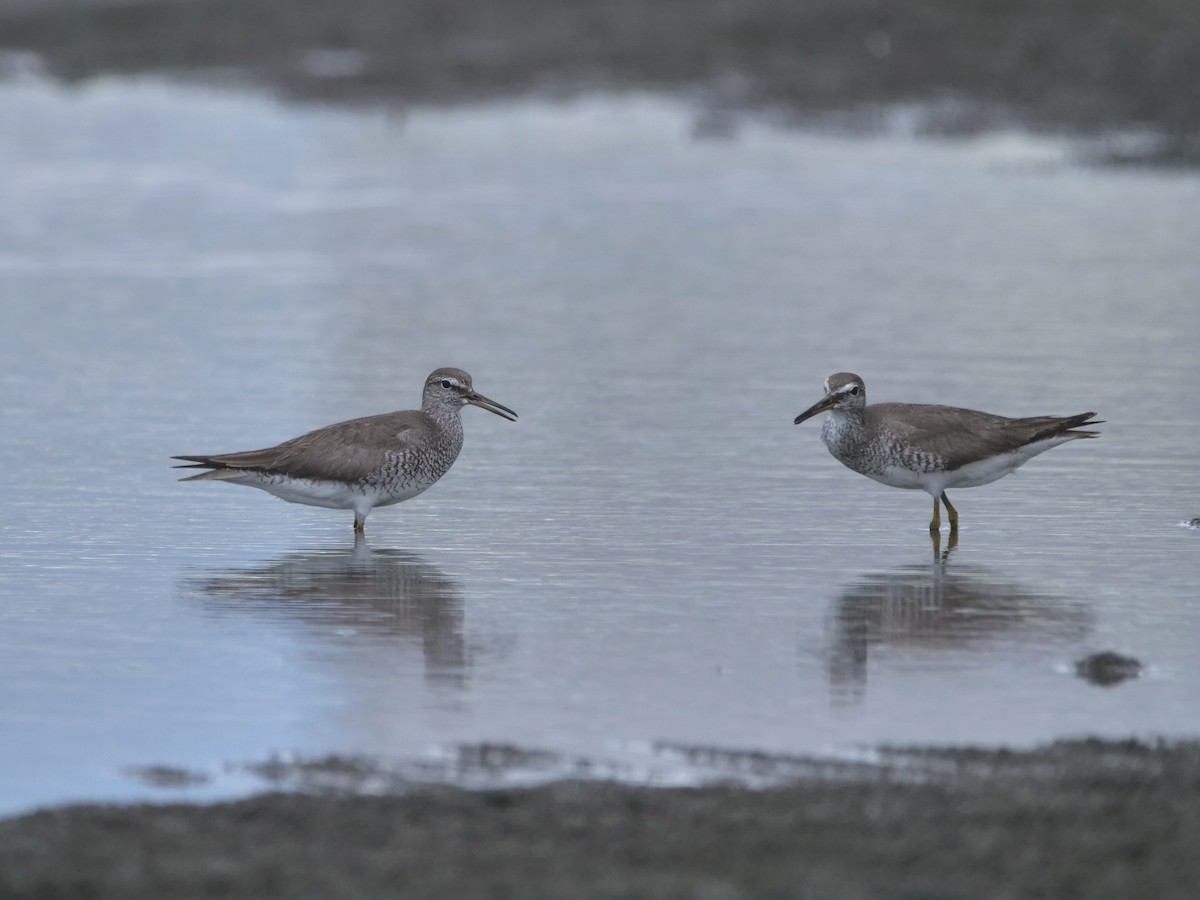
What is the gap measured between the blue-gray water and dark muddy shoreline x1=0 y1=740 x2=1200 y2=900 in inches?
22.8

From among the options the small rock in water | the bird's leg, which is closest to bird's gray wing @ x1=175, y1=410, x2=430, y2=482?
the bird's leg

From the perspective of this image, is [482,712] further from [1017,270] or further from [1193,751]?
[1017,270]

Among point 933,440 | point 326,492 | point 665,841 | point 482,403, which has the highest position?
point 482,403

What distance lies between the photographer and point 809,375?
1653 cm

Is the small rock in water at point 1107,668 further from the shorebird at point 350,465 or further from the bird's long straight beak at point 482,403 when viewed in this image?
the bird's long straight beak at point 482,403

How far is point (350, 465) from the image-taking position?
1187cm

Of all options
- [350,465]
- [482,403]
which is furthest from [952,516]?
[350,465]

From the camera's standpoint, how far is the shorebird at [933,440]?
11906mm

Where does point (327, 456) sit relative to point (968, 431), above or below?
below

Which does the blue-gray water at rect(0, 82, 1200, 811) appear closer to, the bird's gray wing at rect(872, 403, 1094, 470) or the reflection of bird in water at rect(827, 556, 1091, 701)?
the reflection of bird in water at rect(827, 556, 1091, 701)

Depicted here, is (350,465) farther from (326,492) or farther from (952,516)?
(952,516)

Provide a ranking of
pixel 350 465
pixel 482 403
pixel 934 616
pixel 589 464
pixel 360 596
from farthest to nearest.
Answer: pixel 589 464, pixel 482 403, pixel 350 465, pixel 360 596, pixel 934 616

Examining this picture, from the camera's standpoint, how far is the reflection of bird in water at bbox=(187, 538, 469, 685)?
9.89 meters

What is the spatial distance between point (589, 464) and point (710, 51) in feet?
80.6
